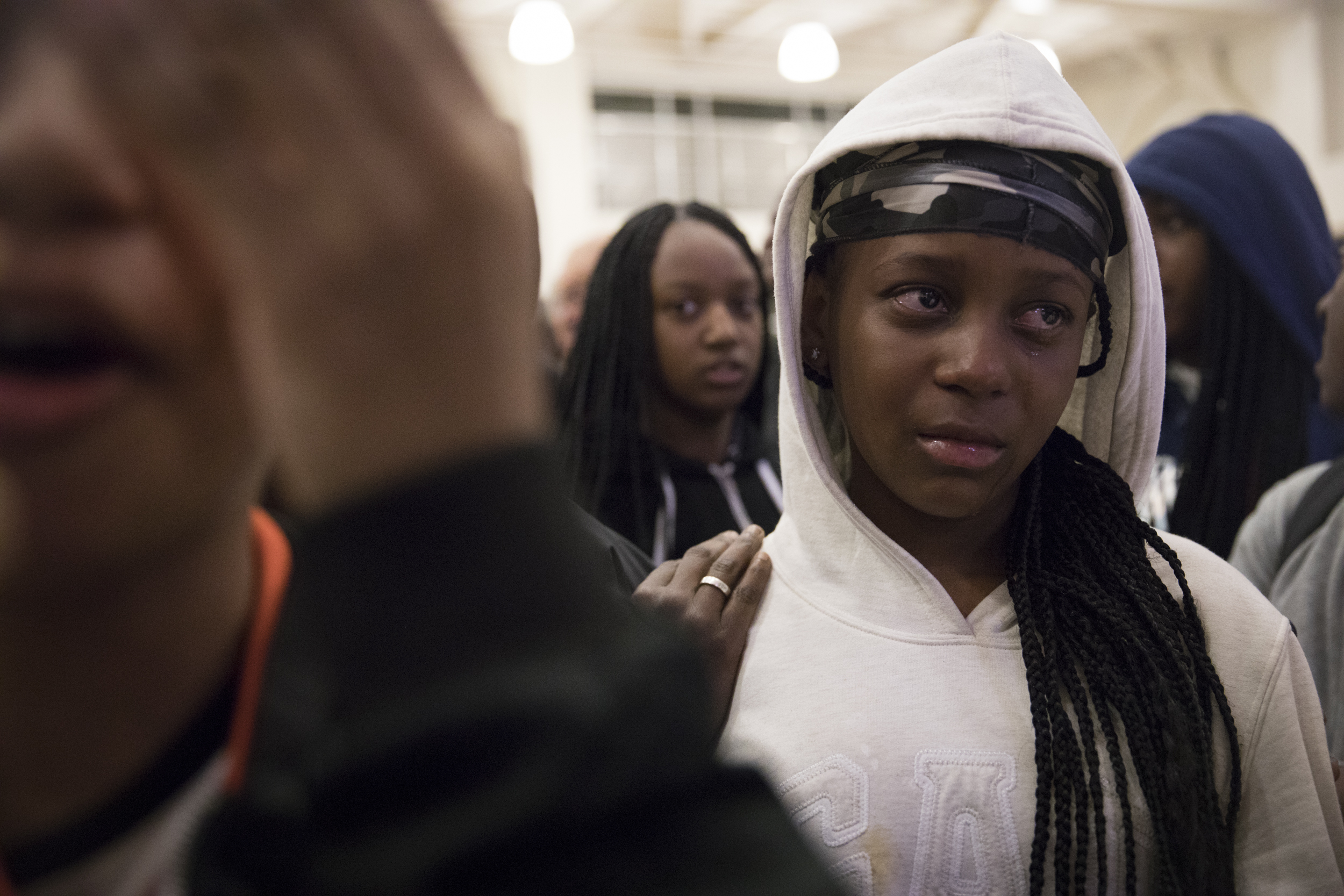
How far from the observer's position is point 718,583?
1.27 metres

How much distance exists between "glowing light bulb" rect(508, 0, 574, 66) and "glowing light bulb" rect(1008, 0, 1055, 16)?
4772 mm

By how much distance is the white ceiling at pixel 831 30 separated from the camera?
33.9 feet

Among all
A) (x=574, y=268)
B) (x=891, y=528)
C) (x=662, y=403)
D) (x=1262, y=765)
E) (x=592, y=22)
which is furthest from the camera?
(x=592, y=22)

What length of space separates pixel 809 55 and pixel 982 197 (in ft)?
26.2

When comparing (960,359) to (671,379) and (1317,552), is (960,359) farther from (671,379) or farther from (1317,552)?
(671,379)

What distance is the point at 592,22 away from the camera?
10305 millimetres

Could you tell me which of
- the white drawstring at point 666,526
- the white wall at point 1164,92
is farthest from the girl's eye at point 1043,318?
the white wall at point 1164,92

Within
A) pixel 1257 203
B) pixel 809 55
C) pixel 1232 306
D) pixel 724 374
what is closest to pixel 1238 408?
pixel 1232 306

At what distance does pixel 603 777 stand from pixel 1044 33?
13.1m

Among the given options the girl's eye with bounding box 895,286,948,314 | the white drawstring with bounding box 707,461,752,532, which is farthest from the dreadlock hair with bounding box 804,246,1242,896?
the white drawstring with bounding box 707,461,752,532

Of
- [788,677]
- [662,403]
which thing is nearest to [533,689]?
[788,677]

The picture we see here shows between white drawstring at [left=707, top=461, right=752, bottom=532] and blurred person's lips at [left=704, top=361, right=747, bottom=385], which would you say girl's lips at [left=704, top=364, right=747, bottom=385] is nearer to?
blurred person's lips at [left=704, top=361, right=747, bottom=385]

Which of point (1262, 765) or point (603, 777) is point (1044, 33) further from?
point (603, 777)

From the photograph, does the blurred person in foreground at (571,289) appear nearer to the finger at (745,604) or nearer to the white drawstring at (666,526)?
the white drawstring at (666,526)
